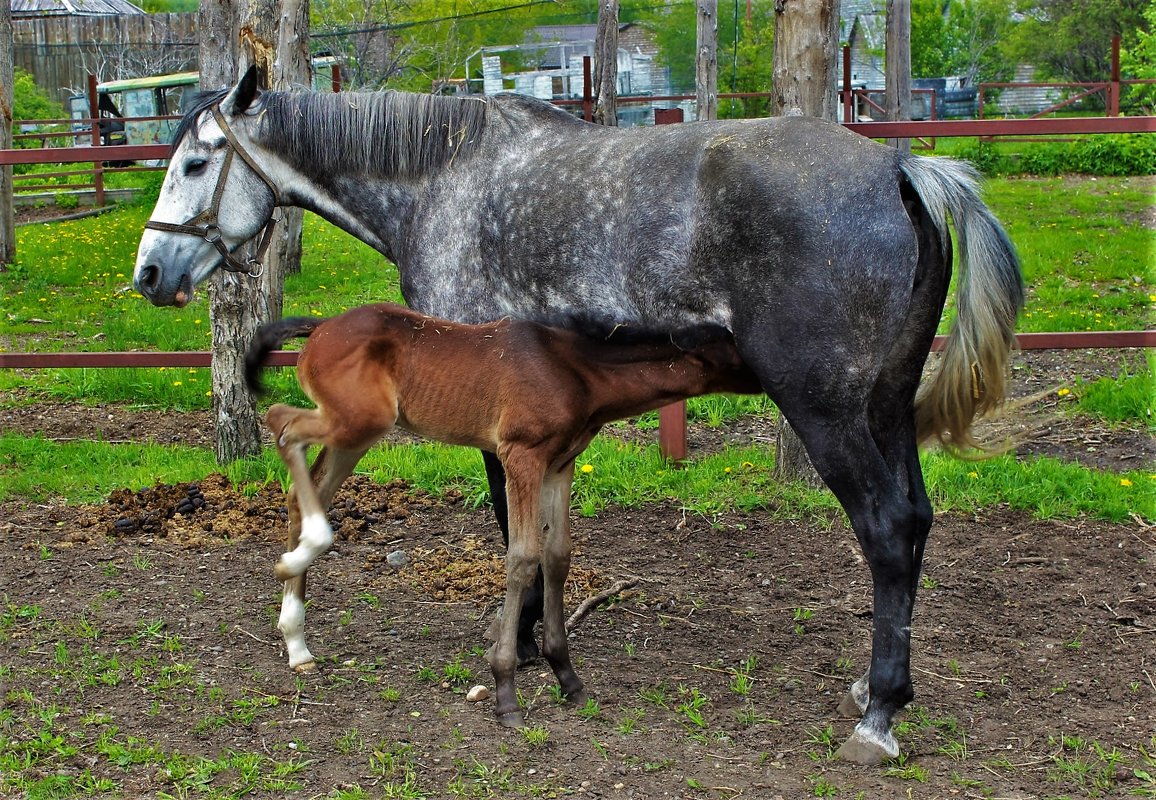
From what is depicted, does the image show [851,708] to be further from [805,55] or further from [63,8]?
[63,8]

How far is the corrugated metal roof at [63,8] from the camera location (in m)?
34.2

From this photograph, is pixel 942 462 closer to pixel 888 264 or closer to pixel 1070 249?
pixel 888 264

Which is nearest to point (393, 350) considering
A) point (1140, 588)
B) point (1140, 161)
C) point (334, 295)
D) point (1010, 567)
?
point (1010, 567)

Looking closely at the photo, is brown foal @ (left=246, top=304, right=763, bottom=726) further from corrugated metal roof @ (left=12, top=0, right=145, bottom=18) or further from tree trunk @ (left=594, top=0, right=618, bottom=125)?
corrugated metal roof @ (left=12, top=0, right=145, bottom=18)

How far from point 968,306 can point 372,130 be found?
2.37m

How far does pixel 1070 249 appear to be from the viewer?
36.1 feet

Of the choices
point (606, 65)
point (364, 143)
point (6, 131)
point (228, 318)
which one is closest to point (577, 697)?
point (364, 143)

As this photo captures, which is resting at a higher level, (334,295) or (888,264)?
(888,264)

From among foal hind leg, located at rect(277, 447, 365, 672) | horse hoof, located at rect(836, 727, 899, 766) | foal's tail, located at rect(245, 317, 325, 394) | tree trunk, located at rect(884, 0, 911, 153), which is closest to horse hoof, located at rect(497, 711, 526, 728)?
foal hind leg, located at rect(277, 447, 365, 672)

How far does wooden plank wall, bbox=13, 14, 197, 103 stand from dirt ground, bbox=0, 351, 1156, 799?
109ft

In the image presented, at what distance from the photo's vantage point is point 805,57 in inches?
211

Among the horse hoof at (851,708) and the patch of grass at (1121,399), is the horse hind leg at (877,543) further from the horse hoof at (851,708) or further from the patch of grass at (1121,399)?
the patch of grass at (1121,399)

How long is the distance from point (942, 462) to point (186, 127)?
4190 mm

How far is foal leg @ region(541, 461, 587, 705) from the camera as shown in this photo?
3947 mm
